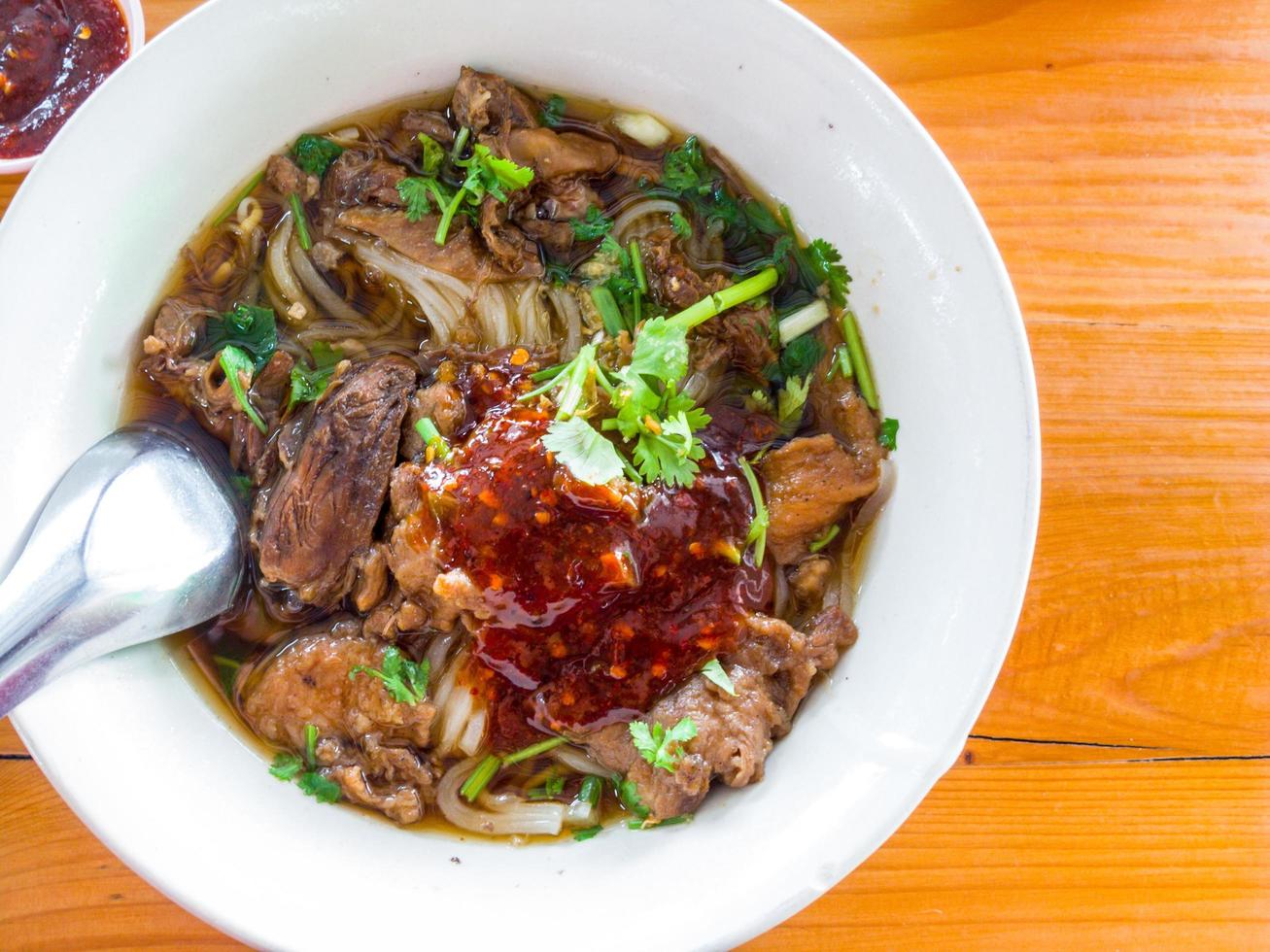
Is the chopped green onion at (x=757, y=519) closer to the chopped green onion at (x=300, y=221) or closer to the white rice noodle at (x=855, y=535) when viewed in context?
the white rice noodle at (x=855, y=535)

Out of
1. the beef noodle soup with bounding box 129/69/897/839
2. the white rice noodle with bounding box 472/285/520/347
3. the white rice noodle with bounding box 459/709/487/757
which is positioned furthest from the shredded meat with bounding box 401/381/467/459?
the white rice noodle with bounding box 459/709/487/757

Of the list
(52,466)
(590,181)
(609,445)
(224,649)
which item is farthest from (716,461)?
(52,466)

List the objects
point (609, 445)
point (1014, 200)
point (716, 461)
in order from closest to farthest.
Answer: point (609, 445), point (716, 461), point (1014, 200)

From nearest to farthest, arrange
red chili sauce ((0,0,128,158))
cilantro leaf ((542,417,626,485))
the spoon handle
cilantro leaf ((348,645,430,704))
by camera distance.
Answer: the spoon handle < cilantro leaf ((542,417,626,485)) < cilantro leaf ((348,645,430,704)) < red chili sauce ((0,0,128,158))

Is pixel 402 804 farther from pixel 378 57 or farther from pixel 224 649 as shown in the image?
pixel 378 57

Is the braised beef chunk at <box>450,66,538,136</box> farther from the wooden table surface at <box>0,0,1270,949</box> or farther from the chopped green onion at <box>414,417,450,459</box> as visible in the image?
the wooden table surface at <box>0,0,1270,949</box>

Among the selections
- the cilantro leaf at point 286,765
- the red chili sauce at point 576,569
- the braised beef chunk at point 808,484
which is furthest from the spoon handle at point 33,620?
the braised beef chunk at point 808,484
